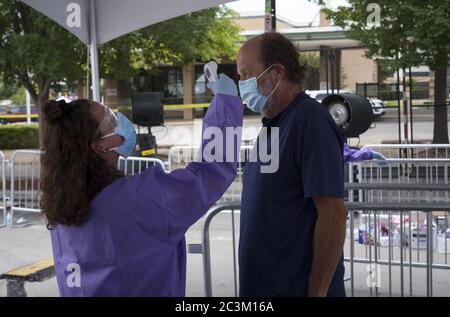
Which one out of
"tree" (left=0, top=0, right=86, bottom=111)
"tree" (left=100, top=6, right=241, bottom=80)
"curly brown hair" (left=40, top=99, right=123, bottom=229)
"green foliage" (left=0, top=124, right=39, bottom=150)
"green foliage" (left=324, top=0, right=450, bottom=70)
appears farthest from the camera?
"green foliage" (left=0, top=124, right=39, bottom=150)

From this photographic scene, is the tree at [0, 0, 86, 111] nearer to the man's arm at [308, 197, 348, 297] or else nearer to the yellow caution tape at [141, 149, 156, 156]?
the yellow caution tape at [141, 149, 156, 156]

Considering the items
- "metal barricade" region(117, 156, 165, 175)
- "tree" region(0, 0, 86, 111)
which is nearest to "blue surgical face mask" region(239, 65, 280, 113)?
"metal barricade" region(117, 156, 165, 175)

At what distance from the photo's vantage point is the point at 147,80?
30297 mm

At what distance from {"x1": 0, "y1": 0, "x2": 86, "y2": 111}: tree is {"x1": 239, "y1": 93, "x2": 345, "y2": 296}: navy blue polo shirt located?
900cm

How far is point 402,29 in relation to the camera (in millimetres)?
11938

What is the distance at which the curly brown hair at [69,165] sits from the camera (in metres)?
1.94

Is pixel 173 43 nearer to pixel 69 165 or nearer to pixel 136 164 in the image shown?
pixel 136 164

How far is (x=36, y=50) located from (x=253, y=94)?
9340 millimetres

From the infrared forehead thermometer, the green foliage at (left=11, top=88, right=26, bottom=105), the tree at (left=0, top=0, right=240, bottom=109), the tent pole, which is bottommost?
the infrared forehead thermometer

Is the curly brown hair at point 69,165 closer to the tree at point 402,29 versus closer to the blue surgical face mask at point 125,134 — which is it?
the blue surgical face mask at point 125,134

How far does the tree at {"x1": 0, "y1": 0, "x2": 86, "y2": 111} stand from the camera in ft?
35.0

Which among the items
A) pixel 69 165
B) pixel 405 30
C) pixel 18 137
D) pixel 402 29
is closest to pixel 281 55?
pixel 69 165

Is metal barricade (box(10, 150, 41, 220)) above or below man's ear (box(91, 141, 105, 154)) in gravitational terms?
below

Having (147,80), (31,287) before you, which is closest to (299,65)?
(31,287)
